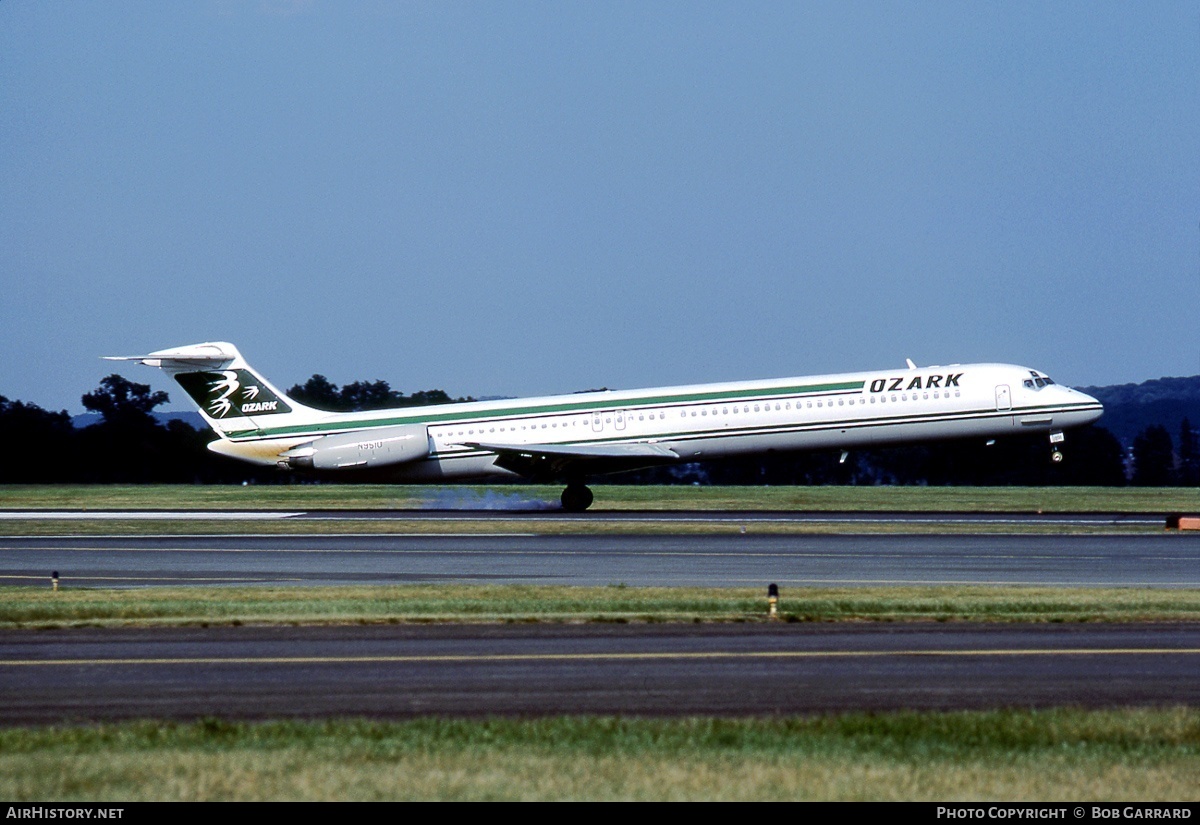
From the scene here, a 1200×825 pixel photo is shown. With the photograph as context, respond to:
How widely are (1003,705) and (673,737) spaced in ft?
9.90

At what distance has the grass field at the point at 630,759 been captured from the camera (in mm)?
8047

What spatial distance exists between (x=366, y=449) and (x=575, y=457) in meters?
6.62

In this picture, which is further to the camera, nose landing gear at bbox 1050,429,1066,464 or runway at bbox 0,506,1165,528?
nose landing gear at bbox 1050,429,1066,464

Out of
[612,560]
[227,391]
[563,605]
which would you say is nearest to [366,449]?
[227,391]

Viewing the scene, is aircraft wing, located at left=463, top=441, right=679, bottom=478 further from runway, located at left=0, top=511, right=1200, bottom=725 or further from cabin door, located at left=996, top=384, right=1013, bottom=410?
runway, located at left=0, top=511, right=1200, bottom=725

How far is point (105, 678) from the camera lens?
489 inches

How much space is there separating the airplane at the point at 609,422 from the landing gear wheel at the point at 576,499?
42 millimetres

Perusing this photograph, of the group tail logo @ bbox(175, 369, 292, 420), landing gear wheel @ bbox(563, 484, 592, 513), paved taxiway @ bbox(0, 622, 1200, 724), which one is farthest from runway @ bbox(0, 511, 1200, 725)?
tail logo @ bbox(175, 369, 292, 420)

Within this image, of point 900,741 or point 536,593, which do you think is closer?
point 900,741

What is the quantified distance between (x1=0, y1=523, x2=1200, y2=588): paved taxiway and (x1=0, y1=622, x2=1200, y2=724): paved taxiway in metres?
6.61

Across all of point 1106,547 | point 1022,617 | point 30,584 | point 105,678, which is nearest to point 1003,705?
point 1022,617

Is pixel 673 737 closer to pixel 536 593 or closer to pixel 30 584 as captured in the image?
pixel 536 593

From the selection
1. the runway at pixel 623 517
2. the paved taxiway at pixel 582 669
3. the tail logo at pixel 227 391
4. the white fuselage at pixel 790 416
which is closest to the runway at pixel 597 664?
the paved taxiway at pixel 582 669

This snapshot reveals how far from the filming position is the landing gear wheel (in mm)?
42562
